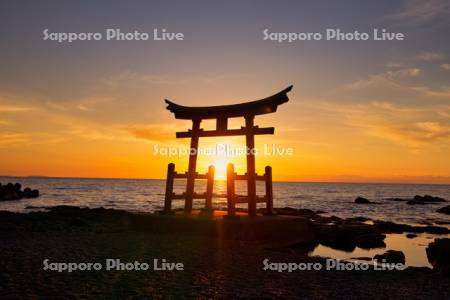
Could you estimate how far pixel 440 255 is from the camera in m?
14.9

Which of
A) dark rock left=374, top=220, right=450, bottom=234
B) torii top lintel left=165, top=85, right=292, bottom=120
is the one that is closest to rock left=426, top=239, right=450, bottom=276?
torii top lintel left=165, top=85, right=292, bottom=120

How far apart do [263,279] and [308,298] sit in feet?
5.28

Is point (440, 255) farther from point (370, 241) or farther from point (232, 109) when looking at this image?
point (232, 109)

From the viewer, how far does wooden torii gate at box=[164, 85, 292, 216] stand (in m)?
15.4

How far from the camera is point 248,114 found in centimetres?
1588

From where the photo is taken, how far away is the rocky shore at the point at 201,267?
7.99 m

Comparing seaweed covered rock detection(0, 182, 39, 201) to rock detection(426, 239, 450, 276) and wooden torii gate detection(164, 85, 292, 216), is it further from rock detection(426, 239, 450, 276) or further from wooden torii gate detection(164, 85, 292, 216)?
rock detection(426, 239, 450, 276)

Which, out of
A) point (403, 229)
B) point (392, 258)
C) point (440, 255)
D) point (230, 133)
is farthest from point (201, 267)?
point (403, 229)

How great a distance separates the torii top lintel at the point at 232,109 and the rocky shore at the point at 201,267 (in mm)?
4408

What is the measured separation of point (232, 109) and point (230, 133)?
1022mm

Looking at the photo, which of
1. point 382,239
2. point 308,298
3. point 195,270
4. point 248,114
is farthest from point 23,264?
point 382,239

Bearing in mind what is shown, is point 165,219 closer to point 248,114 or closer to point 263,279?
point 248,114

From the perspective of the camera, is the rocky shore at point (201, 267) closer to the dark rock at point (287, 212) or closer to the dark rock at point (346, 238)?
the dark rock at point (346, 238)

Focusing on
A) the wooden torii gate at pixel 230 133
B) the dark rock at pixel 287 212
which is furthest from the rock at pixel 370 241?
the dark rock at pixel 287 212
